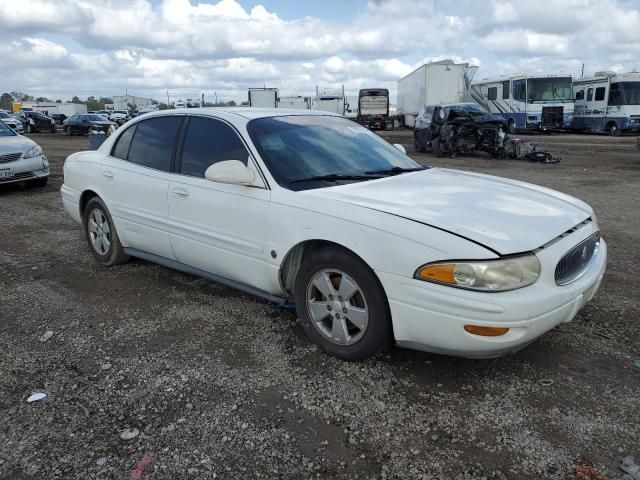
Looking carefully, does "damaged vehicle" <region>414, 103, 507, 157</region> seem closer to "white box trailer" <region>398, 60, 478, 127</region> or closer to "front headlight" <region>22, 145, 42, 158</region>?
"front headlight" <region>22, 145, 42, 158</region>

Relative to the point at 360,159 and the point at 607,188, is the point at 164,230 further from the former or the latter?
the point at 607,188

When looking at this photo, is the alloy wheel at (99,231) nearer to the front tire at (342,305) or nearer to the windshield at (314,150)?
the windshield at (314,150)

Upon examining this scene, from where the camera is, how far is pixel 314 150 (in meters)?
3.91

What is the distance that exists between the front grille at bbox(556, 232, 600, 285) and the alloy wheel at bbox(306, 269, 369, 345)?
1098 mm

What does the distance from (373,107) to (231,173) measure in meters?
35.9

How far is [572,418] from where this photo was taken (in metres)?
2.73

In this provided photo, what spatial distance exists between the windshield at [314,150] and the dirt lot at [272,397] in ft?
3.69

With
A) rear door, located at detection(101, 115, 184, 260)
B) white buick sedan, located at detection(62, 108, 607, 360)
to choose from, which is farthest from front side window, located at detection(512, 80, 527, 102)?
rear door, located at detection(101, 115, 184, 260)

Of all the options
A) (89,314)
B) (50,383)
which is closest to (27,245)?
(89,314)

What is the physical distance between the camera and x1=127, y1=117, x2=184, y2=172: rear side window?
4.40 metres

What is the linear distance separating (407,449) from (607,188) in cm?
955

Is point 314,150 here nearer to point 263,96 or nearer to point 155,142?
point 155,142

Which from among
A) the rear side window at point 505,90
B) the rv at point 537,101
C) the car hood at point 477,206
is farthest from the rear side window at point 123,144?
the rear side window at point 505,90

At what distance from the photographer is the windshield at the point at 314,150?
Result: 144 inches
